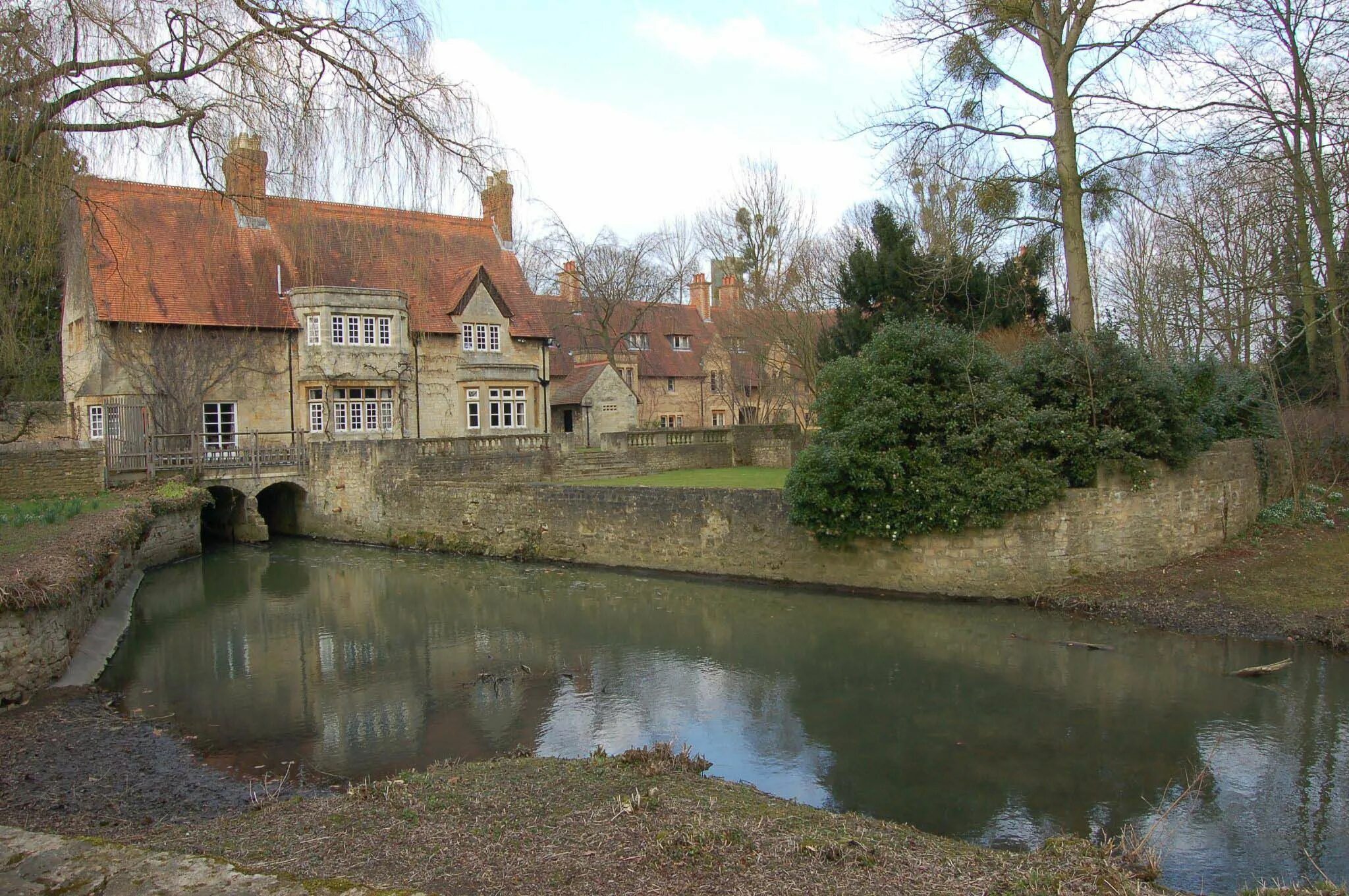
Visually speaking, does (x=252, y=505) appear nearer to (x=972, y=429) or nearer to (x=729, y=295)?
(x=972, y=429)

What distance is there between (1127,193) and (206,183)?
13550 mm

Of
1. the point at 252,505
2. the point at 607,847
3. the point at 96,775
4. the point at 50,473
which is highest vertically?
the point at 50,473

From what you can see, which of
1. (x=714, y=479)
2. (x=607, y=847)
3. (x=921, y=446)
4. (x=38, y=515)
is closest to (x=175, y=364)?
(x=38, y=515)

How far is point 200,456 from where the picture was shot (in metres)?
25.8

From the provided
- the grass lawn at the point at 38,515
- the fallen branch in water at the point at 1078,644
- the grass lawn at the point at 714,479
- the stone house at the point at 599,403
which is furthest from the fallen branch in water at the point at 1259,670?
the stone house at the point at 599,403

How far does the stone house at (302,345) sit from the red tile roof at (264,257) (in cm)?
7

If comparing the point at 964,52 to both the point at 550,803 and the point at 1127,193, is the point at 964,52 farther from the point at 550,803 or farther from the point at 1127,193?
the point at 550,803

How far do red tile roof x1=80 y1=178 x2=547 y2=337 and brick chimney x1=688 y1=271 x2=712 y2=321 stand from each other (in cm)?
1463

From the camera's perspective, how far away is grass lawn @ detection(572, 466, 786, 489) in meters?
23.8

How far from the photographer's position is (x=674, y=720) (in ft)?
33.5

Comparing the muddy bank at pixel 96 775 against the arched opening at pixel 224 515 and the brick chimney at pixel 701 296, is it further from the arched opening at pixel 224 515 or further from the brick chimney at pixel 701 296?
the brick chimney at pixel 701 296

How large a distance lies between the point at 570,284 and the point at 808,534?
28.2 meters

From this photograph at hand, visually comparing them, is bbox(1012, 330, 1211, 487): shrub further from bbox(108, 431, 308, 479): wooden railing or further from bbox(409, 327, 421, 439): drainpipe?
bbox(409, 327, 421, 439): drainpipe

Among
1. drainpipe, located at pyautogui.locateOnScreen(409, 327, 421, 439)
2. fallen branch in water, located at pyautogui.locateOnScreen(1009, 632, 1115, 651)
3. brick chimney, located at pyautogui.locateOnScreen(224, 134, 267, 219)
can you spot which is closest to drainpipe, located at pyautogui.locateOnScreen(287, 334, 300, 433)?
drainpipe, located at pyautogui.locateOnScreen(409, 327, 421, 439)
